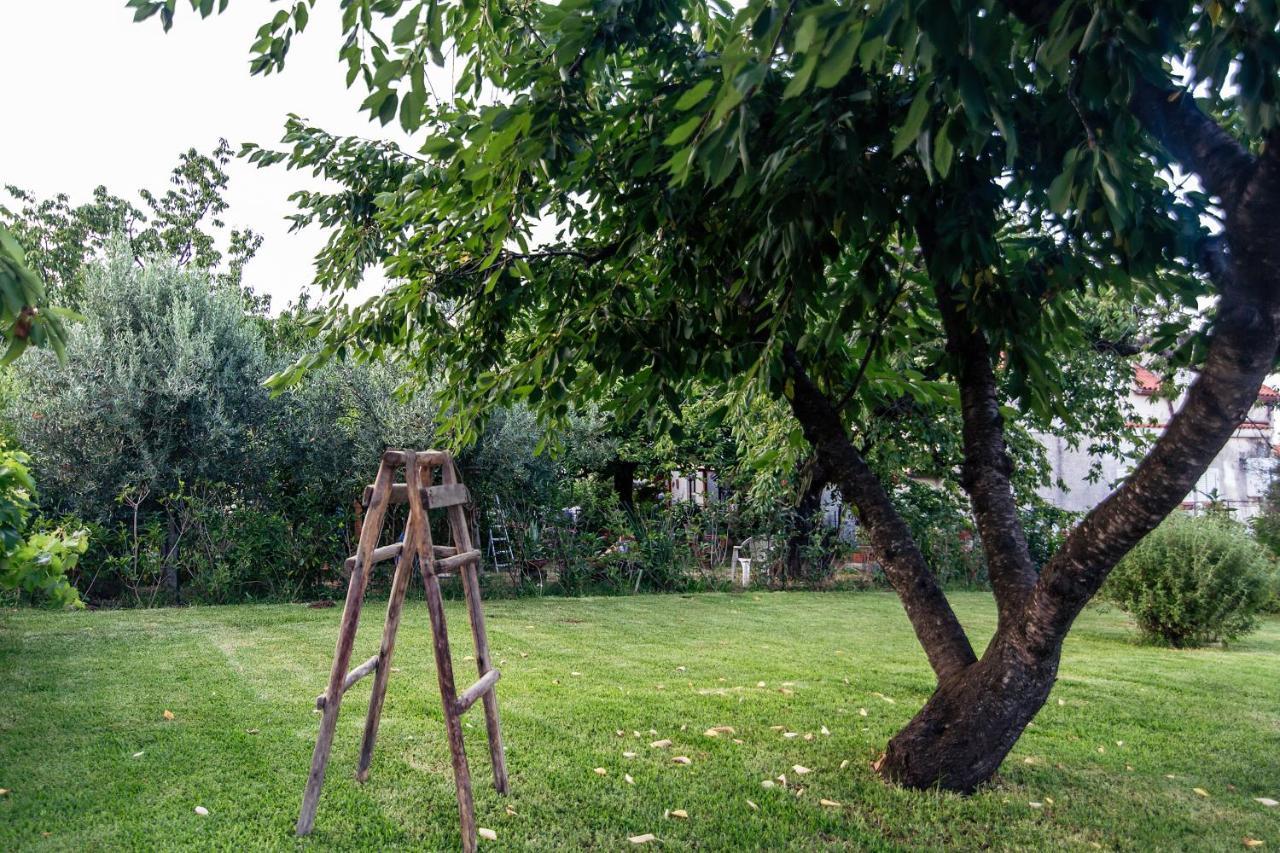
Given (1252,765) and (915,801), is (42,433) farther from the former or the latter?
(1252,765)

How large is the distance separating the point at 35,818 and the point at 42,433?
334 inches

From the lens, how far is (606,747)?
506 cm

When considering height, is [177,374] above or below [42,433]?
above

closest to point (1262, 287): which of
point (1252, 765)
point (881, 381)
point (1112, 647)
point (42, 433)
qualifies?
point (881, 381)

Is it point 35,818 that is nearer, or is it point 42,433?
point 35,818

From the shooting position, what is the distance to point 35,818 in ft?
12.5

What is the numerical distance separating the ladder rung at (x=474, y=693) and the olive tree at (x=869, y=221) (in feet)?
4.45

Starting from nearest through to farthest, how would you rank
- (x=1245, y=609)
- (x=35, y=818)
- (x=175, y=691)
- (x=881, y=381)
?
(x=35, y=818) → (x=881, y=381) → (x=175, y=691) → (x=1245, y=609)

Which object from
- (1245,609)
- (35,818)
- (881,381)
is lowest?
(35,818)

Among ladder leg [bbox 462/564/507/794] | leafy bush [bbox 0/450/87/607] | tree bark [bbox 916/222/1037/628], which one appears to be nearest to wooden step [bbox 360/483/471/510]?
ladder leg [bbox 462/564/507/794]

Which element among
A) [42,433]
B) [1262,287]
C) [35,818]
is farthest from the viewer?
[42,433]

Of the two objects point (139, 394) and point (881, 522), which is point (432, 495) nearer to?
point (881, 522)

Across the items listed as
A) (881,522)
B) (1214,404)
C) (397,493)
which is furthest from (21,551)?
(1214,404)

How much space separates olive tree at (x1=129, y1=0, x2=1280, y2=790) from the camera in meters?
2.29
